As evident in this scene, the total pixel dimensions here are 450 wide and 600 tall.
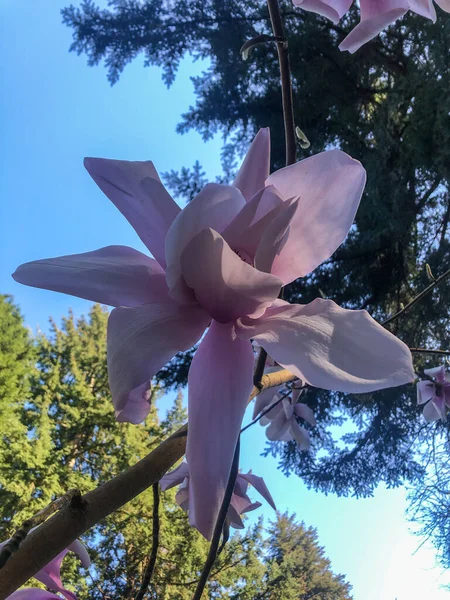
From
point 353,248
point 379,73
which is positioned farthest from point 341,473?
point 379,73

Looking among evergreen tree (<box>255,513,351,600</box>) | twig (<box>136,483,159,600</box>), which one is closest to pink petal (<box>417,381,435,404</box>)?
twig (<box>136,483,159,600</box>)

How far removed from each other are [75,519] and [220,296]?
113mm

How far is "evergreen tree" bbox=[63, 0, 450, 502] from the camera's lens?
2926 mm

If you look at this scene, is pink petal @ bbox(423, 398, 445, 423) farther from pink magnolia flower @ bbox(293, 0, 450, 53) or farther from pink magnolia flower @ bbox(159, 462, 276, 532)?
pink magnolia flower @ bbox(293, 0, 450, 53)

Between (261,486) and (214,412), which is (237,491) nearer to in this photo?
(261,486)

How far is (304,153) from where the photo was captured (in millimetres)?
2715

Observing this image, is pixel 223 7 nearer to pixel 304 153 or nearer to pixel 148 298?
pixel 304 153

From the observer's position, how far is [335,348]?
0.62ft

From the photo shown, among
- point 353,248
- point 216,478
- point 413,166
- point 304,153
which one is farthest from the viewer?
point 353,248

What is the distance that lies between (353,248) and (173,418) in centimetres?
313

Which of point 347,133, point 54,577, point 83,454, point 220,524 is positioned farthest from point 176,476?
point 83,454

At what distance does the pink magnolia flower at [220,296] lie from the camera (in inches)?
7.2

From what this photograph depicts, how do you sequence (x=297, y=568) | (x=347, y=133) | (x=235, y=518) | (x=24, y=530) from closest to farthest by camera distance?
(x=24, y=530) → (x=235, y=518) → (x=347, y=133) → (x=297, y=568)

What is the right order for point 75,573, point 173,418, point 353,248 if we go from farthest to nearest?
point 173,418, point 75,573, point 353,248
